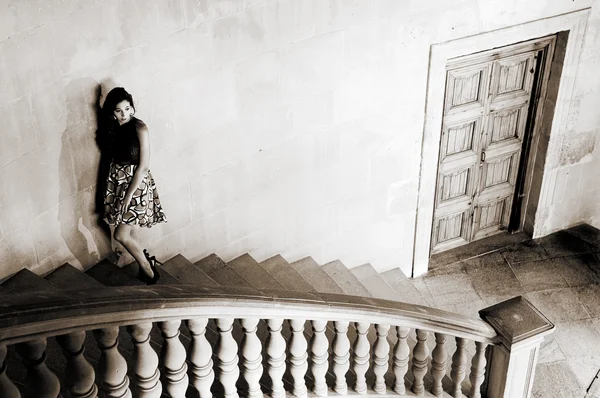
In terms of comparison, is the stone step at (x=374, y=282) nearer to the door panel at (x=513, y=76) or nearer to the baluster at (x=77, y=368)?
the door panel at (x=513, y=76)

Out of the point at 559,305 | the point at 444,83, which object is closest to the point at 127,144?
the point at 444,83

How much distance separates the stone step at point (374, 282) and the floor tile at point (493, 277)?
1.08 m

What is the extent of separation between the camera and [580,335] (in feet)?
22.9

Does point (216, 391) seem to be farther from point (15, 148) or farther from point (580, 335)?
point (580, 335)

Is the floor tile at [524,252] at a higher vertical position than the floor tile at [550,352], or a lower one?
lower

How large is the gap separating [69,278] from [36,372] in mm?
2834

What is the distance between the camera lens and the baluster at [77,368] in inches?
114

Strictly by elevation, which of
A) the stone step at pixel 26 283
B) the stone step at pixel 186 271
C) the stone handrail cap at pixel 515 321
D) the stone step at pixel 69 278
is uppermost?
the stone handrail cap at pixel 515 321

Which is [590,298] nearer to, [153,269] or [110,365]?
[153,269]

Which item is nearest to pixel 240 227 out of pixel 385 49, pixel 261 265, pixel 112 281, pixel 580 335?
pixel 261 265

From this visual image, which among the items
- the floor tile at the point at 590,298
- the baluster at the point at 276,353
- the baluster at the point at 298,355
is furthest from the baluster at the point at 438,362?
the floor tile at the point at 590,298

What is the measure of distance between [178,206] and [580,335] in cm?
394

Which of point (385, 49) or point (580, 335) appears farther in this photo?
point (580, 335)

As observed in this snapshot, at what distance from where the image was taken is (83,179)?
5531mm
